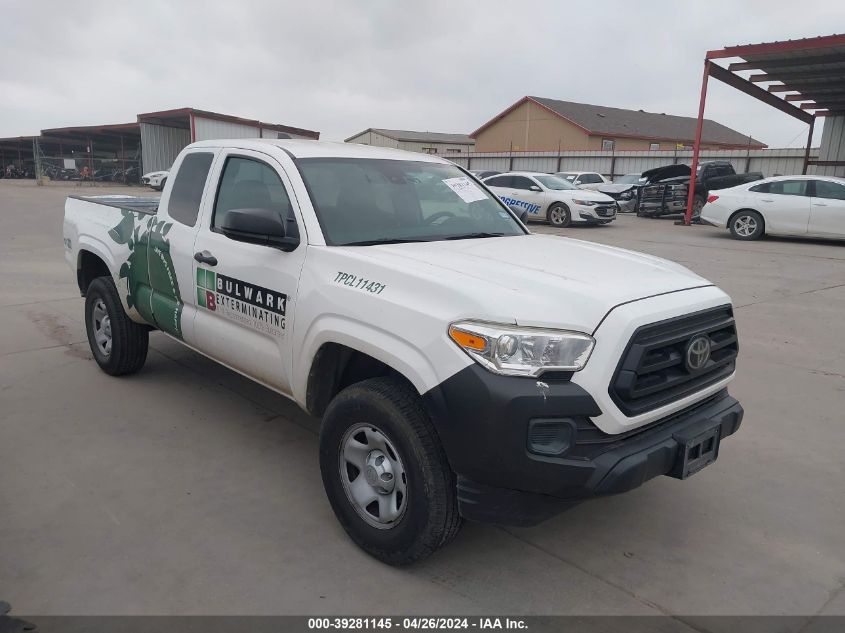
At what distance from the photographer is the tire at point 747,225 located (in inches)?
583

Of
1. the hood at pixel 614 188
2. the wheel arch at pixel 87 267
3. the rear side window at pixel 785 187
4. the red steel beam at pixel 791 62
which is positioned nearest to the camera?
the wheel arch at pixel 87 267

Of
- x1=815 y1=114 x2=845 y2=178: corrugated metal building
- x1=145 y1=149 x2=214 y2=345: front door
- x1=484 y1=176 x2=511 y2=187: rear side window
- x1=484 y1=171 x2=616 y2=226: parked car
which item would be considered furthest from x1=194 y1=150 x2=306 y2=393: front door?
x1=815 y1=114 x2=845 y2=178: corrugated metal building

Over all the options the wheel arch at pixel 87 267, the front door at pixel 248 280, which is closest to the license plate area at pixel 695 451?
the front door at pixel 248 280

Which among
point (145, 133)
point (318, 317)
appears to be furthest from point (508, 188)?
point (145, 133)

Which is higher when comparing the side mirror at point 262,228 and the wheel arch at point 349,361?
the side mirror at point 262,228

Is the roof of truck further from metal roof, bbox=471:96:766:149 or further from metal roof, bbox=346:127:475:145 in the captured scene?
metal roof, bbox=346:127:475:145

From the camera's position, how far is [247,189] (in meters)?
3.84

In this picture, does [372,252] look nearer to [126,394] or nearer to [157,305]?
[157,305]

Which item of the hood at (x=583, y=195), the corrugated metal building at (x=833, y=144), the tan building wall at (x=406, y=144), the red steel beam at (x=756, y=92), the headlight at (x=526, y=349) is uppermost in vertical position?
the tan building wall at (x=406, y=144)

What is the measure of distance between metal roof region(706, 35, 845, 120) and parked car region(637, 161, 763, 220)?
2.28 metres

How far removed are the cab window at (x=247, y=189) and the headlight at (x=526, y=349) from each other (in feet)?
5.25

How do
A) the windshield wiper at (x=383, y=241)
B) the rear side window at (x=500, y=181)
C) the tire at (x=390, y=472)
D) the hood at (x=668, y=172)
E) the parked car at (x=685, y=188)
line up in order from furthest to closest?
the hood at (x=668, y=172)
the parked car at (x=685, y=188)
the rear side window at (x=500, y=181)
the windshield wiper at (x=383, y=241)
the tire at (x=390, y=472)

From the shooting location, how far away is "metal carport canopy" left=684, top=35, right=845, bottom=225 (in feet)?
48.4

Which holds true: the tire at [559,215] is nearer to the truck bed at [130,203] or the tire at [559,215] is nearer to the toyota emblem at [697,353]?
the truck bed at [130,203]
